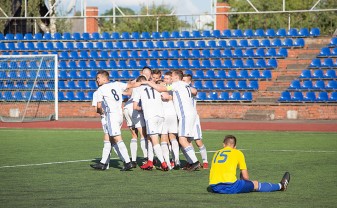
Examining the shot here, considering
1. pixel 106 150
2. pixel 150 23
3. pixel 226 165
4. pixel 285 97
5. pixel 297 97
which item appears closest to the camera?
pixel 226 165

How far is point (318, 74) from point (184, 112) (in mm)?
20031

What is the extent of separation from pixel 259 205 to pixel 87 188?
3.34 m

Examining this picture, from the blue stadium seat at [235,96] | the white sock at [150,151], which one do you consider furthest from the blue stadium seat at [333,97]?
the white sock at [150,151]

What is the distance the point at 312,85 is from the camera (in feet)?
112

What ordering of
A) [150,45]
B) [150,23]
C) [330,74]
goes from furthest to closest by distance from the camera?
[150,23]
[150,45]
[330,74]

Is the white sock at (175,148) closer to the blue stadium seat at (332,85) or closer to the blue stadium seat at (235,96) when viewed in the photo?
the blue stadium seat at (332,85)

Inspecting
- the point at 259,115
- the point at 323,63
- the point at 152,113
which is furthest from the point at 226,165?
the point at 323,63

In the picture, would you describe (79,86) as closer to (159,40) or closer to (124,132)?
(159,40)

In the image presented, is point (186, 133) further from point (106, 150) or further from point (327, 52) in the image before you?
point (327, 52)

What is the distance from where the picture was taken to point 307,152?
19578 millimetres

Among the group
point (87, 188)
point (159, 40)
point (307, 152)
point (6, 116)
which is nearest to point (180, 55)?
point (159, 40)

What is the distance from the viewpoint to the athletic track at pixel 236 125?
2898cm

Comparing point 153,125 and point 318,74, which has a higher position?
point 318,74

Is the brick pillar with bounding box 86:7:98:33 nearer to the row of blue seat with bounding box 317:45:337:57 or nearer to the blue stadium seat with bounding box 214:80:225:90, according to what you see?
the blue stadium seat with bounding box 214:80:225:90
